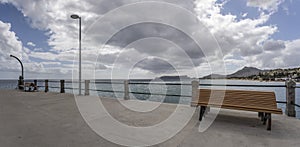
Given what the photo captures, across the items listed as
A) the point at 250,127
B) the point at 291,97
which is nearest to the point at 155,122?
the point at 250,127

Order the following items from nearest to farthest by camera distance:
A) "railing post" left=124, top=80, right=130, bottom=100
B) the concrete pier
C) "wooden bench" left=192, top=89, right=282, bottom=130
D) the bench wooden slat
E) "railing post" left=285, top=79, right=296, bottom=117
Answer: the concrete pier, "wooden bench" left=192, top=89, right=282, bottom=130, the bench wooden slat, "railing post" left=285, top=79, right=296, bottom=117, "railing post" left=124, top=80, right=130, bottom=100

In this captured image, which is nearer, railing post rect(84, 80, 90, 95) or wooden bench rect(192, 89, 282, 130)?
wooden bench rect(192, 89, 282, 130)

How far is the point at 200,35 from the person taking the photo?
862 cm

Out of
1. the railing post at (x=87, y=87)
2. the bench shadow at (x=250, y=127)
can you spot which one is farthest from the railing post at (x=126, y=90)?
the bench shadow at (x=250, y=127)

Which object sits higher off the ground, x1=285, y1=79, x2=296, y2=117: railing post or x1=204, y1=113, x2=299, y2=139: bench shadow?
x1=285, y1=79, x2=296, y2=117: railing post

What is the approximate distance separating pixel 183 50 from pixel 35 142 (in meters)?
7.51

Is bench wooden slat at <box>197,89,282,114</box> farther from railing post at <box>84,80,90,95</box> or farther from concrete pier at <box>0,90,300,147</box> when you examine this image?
railing post at <box>84,80,90,95</box>

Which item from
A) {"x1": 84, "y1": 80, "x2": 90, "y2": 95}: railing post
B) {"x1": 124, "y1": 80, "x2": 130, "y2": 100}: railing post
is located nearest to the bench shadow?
{"x1": 124, "y1": 80, "x2": 130, "y2": 100}: railing post

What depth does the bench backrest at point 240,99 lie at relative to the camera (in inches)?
162

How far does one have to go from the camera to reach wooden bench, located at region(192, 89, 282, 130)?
396 cm

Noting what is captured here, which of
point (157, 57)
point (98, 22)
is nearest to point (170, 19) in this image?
point (157, 57)

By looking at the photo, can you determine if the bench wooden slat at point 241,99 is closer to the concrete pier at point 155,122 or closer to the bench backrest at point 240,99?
the bench backrest at point 240,99

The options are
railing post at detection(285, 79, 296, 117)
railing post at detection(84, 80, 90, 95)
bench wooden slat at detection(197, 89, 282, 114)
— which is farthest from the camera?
railing post at detection(84, 80, 90, 95)

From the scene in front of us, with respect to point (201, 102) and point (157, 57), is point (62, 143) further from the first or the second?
point (157, 57)
